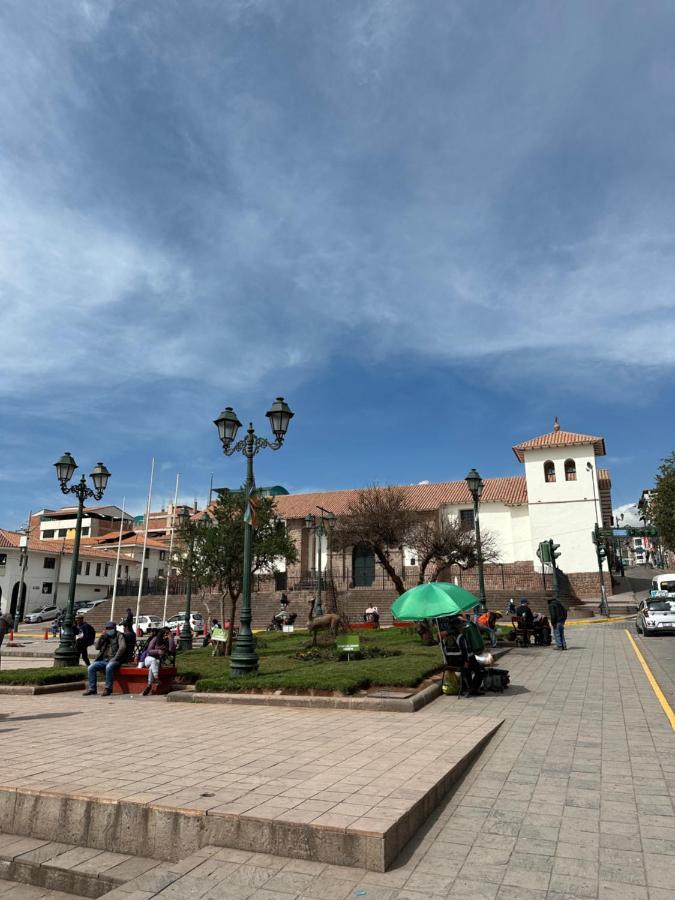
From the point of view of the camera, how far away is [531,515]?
1951 inches

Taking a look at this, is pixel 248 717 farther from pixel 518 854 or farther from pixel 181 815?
pixel 518 854

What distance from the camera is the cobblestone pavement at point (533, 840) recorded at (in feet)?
11.9

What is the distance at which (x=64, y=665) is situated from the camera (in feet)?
55.7

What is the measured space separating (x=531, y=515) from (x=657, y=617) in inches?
1104

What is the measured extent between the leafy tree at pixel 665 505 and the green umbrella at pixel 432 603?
2687 cm

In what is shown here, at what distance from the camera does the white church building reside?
4728 centimetres

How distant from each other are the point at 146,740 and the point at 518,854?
15.6 feet

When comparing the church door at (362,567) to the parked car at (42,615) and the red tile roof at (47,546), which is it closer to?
the parked car at (42,615)

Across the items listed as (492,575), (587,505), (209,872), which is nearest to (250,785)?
(209,872)

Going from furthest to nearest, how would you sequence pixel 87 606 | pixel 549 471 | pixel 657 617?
pixel 87 606, pixel 549 471, pixel 657 617

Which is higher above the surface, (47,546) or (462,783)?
(47,546)

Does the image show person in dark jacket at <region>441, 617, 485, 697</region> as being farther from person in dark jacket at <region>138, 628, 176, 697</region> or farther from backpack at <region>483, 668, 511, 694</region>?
person in dark jacket at <region>138, 628, 176, 697</region>

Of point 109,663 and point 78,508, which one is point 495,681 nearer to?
point 109,663

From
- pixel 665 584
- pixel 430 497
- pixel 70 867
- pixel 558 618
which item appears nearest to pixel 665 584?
pixel 665 584
